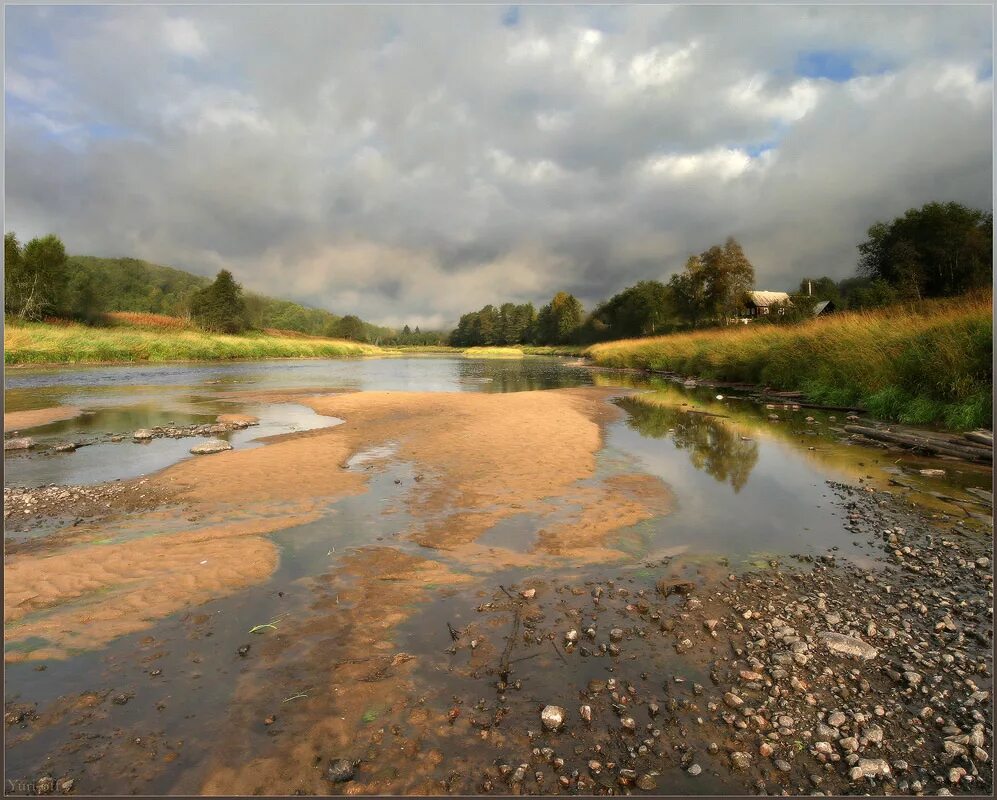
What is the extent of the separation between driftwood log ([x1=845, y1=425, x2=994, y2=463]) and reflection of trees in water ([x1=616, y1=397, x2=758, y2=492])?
11.7 feet

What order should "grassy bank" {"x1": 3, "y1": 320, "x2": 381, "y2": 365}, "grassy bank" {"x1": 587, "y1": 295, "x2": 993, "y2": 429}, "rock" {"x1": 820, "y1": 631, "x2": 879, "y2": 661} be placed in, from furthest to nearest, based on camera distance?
"grassy bank" {"x1": 3, "y1": 320, "x2": 381, "y2": 365} → "grassy bank" {"x1": 587, "y1": 295, "x2": 993, "y2": 429} → "rock" {"x1": 820, "y1": 631, "x2": 879, "y2": 661}

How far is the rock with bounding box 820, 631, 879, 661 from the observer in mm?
4449

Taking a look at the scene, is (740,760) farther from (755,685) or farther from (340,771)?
(340,771)

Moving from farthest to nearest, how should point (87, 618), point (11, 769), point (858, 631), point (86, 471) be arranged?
point (86, 471) < point (87, 618) < point (858, 631) < point (11, 769)

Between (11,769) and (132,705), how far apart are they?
0.72m

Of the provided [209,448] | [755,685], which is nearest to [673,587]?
[755,685]

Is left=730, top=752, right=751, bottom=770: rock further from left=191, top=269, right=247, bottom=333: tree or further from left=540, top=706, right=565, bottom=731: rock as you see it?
left=191, top=269, right=247, bottom=333: tree

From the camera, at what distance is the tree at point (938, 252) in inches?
1564

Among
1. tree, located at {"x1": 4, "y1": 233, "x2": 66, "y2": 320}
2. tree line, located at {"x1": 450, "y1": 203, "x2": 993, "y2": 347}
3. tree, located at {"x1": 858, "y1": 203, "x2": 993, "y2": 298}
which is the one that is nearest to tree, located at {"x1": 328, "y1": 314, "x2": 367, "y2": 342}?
tree line, located at {"x1": 450, "y1": 203, "x2": 993, "y2": 347}

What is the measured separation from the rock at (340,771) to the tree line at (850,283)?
31.8 m

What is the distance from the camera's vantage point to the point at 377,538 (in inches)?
295

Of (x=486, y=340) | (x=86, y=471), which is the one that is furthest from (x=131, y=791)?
(x=486, y=340)

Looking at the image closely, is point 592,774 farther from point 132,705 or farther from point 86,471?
point 86,471

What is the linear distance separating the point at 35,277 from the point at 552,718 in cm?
7585
